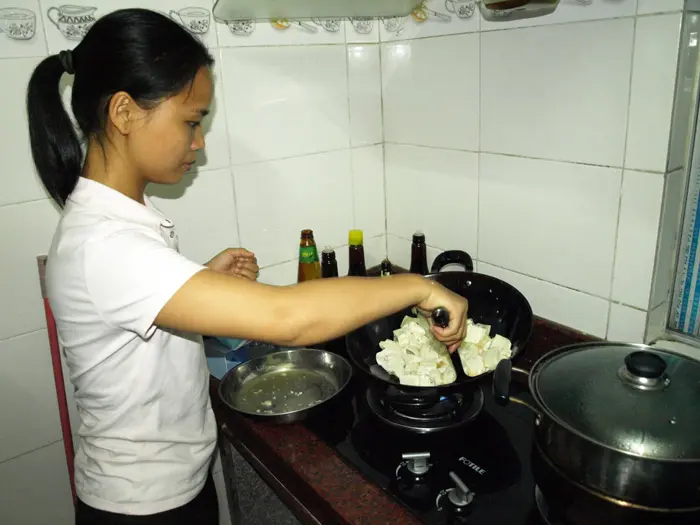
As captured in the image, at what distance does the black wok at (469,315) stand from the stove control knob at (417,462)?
4.5 inches

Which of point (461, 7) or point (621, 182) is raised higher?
point (461, 7)

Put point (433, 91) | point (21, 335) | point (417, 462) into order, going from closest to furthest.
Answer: point (417, 462) < point (21, 335) < point (433, 91)

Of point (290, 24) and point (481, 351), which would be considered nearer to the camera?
point (481, 351)

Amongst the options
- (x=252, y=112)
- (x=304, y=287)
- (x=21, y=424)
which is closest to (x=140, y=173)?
(x=304, y=287)

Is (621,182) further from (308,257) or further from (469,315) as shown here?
(308,257)

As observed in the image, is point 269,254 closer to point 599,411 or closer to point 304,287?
point 304,287

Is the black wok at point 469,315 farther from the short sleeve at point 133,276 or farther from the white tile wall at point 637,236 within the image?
the short sleeve at point 133,276

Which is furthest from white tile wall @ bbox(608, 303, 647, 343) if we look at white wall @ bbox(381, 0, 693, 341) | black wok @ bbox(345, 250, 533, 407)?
black wok @ bbox(345, 250, 533, 407)

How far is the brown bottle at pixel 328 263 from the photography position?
1.33 meters

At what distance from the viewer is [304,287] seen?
72 centimetres

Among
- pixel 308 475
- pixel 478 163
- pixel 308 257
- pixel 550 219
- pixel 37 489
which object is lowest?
pixel 37 489

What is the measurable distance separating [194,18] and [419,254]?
0.71 meters

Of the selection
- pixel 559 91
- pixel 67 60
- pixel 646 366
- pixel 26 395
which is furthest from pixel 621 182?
pixel 26 395

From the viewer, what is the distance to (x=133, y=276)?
684 millimetres
